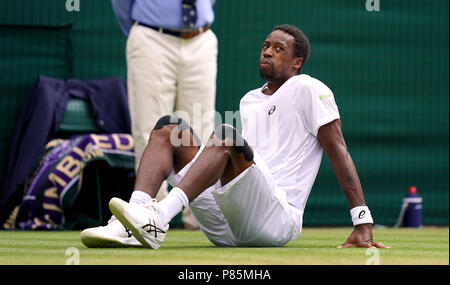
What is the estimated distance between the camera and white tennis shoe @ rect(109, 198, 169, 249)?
3.87m

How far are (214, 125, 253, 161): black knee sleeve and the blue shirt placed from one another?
10.5 feet

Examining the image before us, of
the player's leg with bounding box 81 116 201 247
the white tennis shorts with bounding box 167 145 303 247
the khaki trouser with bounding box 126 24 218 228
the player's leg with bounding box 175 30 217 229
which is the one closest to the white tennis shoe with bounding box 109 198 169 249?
the player's leg with bounding box 81 116 201 247

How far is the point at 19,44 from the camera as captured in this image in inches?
316

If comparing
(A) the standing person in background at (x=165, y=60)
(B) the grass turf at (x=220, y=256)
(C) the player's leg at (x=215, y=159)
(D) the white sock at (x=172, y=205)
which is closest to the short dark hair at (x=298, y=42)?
(C) the player's leg at (x=215, y=159)

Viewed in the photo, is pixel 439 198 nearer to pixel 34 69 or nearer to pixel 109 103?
pixel 109 103

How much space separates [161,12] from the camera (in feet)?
23.4

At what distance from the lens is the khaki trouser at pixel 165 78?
7176 millimetres

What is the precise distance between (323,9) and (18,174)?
3.27 meters

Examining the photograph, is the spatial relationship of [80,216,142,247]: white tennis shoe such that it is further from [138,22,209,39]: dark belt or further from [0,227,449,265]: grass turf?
[138,22,209,39]: dark belt

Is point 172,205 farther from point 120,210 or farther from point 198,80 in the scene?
point 198,80

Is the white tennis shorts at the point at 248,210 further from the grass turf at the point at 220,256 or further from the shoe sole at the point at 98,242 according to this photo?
the shoe sole at the point at 98,242

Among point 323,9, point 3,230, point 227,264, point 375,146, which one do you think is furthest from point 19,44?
point 227,264
